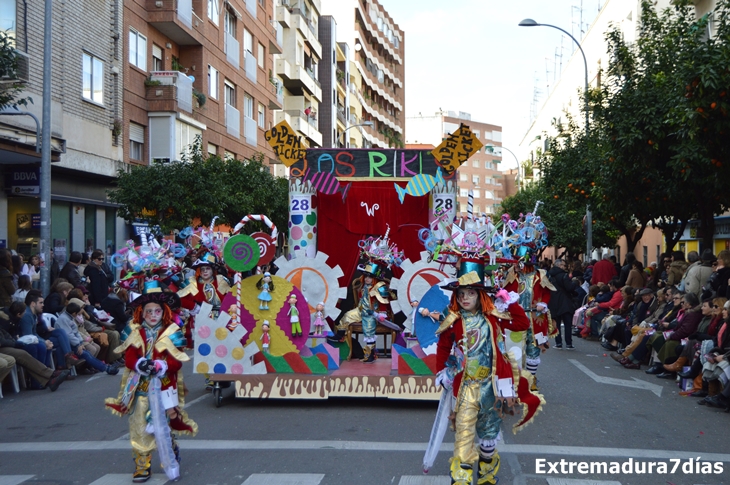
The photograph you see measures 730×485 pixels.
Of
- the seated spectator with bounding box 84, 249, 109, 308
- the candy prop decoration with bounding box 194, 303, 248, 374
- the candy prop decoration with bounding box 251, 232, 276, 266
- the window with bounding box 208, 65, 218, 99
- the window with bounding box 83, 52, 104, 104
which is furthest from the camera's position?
the window with bounding box 208, 65, 218, 99

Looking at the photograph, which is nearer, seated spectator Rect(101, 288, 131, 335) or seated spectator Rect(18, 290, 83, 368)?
seated spectator Rect(18, 290, 83, 368)

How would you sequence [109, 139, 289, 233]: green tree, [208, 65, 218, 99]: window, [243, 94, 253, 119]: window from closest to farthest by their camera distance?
[109, 139, 289, 233]: green tree → [208, 65, 218, 99]: window → [243, 94, 253, 119]: window

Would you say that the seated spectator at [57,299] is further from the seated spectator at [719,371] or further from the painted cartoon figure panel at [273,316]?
the seated spectator at [719,371]

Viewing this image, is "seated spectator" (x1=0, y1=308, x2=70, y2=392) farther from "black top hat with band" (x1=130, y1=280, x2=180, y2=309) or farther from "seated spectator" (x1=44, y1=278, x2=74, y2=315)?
"black top hat with band" (x1=130, y1=280, x2=180, y2=309)

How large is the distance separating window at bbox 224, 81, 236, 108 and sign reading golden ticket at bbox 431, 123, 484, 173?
24.3 m

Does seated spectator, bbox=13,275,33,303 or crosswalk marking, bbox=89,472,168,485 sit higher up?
seated spectator, bbox=13,275,33,303

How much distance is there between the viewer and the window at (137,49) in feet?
86.3

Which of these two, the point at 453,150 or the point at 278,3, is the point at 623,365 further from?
the point at 278,3

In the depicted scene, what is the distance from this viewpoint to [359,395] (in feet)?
33.0

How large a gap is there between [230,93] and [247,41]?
4.23 metres

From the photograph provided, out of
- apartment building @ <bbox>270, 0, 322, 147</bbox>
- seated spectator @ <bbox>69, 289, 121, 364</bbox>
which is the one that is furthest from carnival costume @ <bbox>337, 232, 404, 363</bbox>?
apartment building @ <bbox>270, 0, 322, 147</bbox>

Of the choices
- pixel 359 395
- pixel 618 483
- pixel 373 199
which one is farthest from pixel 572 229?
pixel 618 483

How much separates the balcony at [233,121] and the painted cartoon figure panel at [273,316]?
84.6 ft

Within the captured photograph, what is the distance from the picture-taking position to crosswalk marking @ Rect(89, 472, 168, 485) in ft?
22.2
